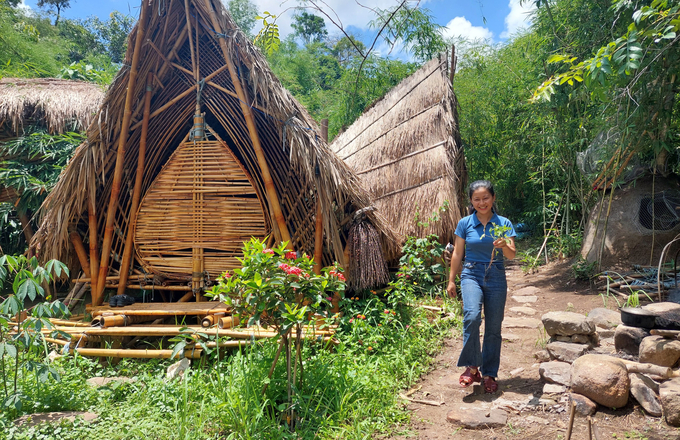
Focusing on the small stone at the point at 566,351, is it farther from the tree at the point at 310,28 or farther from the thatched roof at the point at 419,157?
the tree at the point at 310,28

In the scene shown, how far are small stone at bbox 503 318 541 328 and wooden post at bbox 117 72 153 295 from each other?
380 centimetres

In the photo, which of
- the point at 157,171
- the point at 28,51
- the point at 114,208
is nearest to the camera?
the point at 114,208

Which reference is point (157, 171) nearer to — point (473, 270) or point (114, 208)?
point (114, 208)

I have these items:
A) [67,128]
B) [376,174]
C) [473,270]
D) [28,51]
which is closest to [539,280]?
[376,174]

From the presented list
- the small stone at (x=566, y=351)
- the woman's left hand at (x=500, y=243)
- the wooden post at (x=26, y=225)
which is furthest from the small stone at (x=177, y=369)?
the wooden post at (x=26, y=225)

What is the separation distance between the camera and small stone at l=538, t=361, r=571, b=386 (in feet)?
8.71

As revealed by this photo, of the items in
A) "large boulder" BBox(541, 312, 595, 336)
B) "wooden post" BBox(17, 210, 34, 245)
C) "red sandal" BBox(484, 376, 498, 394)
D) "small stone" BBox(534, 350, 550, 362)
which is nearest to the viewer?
"red sandal" BBox(484, 376, 498, 394)

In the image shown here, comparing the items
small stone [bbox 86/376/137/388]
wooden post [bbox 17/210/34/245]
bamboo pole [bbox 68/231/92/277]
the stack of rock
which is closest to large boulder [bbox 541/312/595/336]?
the stack of rock

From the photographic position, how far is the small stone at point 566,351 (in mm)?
2920

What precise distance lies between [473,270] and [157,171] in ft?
11.3

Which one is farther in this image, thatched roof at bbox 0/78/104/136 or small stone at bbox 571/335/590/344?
thatched roof at bbox 0/78/104/136

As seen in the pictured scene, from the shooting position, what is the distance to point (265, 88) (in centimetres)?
360

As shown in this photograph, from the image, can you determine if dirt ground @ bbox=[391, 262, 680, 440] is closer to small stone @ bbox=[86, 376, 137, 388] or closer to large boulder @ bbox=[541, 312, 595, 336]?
large boulder @ bbox=[541, 312, 595, 336]

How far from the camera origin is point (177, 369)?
2947mm
